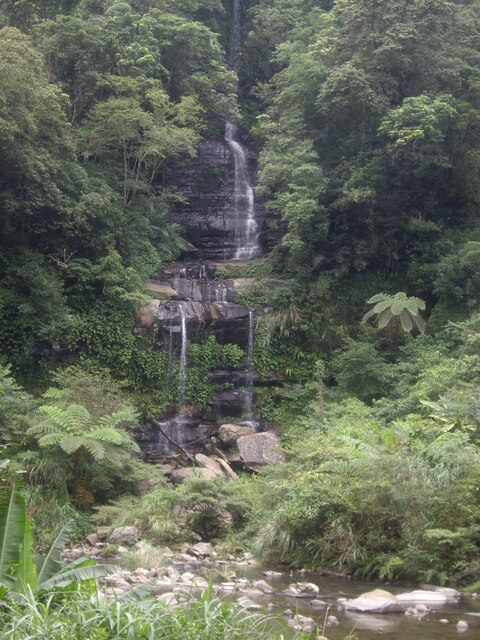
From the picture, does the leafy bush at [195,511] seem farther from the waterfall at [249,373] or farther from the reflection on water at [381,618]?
the waterfall at [249,373]

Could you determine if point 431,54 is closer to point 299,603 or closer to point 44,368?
point 44,368

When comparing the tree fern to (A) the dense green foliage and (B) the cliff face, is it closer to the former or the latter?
(A) the dense green foliage

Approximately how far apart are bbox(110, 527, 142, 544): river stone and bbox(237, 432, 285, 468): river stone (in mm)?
5624

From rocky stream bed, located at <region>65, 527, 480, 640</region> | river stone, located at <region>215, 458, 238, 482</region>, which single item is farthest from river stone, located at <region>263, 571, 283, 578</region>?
river stone, located at <region>215, 458, 238, 482</region>

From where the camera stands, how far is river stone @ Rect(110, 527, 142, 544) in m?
10.9

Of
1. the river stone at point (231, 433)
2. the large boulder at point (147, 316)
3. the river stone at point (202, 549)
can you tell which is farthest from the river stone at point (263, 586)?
the large boulder at point (147, 316)

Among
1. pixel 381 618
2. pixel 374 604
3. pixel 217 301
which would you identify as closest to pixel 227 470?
pixel 217 301

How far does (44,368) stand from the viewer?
59.9ft

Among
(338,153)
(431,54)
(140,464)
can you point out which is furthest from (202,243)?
→ (140,464)

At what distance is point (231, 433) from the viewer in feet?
58.5

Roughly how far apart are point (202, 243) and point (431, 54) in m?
9.33

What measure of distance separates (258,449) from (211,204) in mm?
11066

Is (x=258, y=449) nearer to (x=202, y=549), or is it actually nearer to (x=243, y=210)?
(x=202, y=549)

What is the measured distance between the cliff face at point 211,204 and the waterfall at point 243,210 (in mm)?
82
